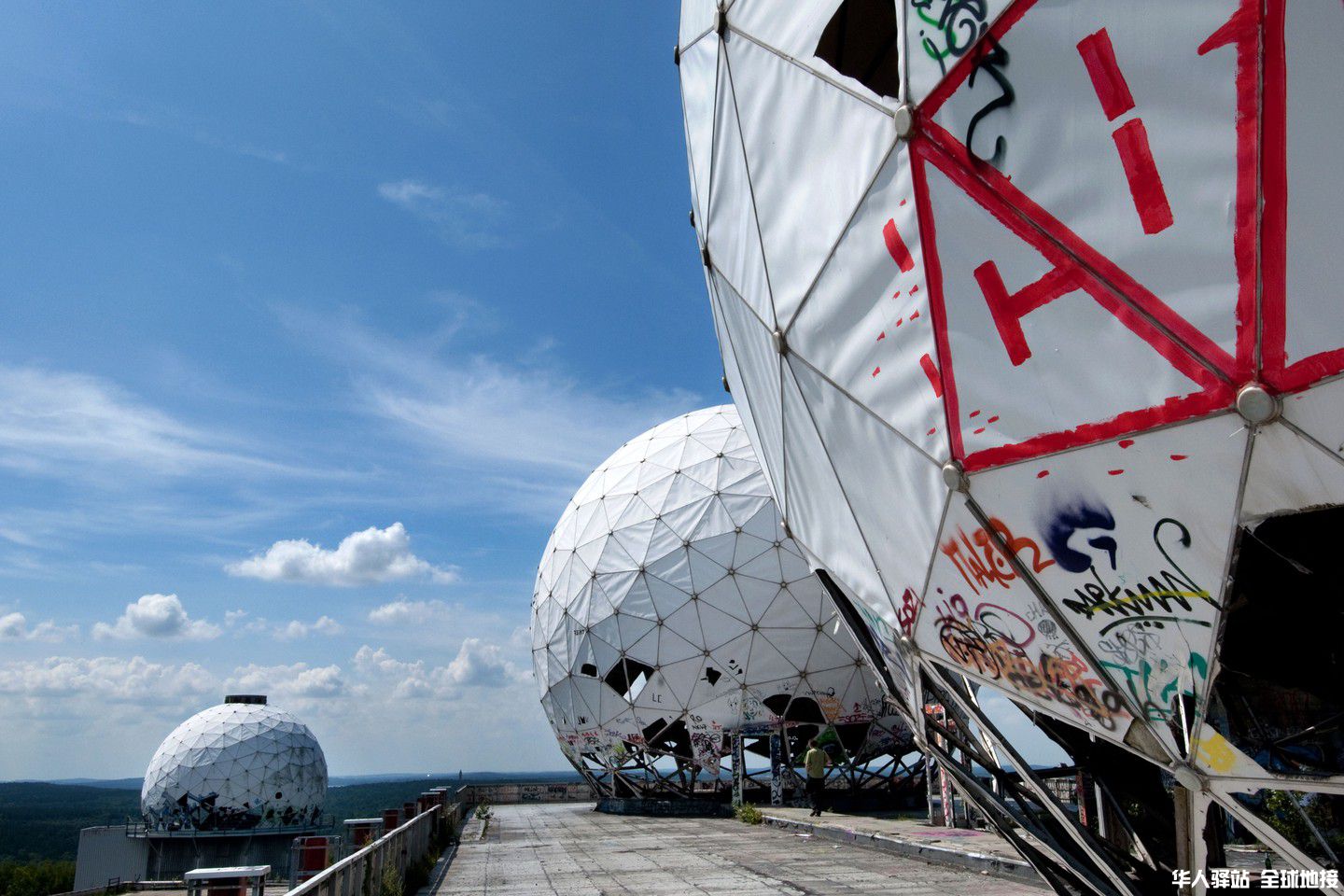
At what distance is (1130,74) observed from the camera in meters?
3.31

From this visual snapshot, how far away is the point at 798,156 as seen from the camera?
493 cm

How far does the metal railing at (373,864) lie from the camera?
5988 mm

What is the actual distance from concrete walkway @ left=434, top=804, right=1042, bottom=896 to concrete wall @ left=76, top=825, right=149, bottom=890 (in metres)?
26.6

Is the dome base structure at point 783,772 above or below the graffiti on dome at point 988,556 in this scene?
below

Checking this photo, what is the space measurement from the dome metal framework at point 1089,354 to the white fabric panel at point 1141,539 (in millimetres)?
10

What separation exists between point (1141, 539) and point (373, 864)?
732 cm

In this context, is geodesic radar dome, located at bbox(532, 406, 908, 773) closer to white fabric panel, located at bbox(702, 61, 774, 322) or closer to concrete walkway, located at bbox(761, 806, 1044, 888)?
concrete walkway, located at bbox(761, 806, 1044, 888)

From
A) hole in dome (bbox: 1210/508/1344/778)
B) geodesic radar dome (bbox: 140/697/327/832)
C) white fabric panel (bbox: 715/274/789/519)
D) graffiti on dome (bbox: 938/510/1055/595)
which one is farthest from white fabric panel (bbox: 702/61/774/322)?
geodesic radar dome (bbox: 140/697/327/832)

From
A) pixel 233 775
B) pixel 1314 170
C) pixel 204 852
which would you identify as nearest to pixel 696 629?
pixel 1314 170

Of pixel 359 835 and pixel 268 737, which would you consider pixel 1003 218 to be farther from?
pixel 268 737

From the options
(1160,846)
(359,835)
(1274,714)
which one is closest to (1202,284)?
(1274,714)

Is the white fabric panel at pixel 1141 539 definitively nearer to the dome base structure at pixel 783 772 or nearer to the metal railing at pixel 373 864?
the metal railing at pixel 373 864

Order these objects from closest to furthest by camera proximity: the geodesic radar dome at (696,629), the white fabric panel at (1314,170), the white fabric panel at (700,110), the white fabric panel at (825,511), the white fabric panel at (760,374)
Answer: the white fabric panel at (1314,170) < the white fabric panel at (825,511) < the white fabric panel at (760,374) < the white fabric panel at (700,110) < the geodesic radar dome at (696,629)

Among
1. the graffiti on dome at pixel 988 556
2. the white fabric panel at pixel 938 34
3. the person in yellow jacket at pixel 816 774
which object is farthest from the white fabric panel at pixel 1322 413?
the person in yellow jacket at pixel 816 774
